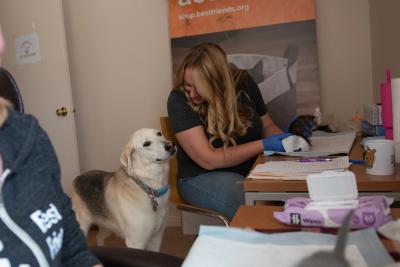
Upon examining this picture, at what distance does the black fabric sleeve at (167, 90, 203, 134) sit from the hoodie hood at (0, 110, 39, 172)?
1.01 meters

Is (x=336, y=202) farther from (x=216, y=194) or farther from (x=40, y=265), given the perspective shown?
(x=216, y=194)

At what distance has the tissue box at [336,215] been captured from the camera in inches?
27.6

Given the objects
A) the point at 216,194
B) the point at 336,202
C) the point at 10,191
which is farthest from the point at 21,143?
the point at 216,194

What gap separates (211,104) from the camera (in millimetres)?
1742

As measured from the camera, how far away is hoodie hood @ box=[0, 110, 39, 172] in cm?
68

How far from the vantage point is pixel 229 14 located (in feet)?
8.31

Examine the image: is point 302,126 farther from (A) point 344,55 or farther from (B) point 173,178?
(A) point 344,55

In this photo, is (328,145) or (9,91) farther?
(328,145)

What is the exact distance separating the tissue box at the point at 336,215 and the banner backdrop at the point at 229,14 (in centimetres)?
182

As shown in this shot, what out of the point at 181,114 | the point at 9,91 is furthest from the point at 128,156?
the point at 9,91

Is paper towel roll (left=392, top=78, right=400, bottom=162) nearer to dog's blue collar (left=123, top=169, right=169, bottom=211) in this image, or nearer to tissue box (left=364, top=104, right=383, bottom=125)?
tissue box (left=364, top=104, right=383, bottom=125)

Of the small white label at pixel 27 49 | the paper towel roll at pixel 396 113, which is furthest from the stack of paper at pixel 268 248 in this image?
the small white label at pixel 27 49

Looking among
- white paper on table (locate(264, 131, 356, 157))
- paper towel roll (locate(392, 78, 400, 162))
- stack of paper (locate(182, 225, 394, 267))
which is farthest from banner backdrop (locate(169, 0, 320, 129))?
stack of paper (locate(182, 225, 394, 267))

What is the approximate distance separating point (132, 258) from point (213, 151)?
882 millimetres
